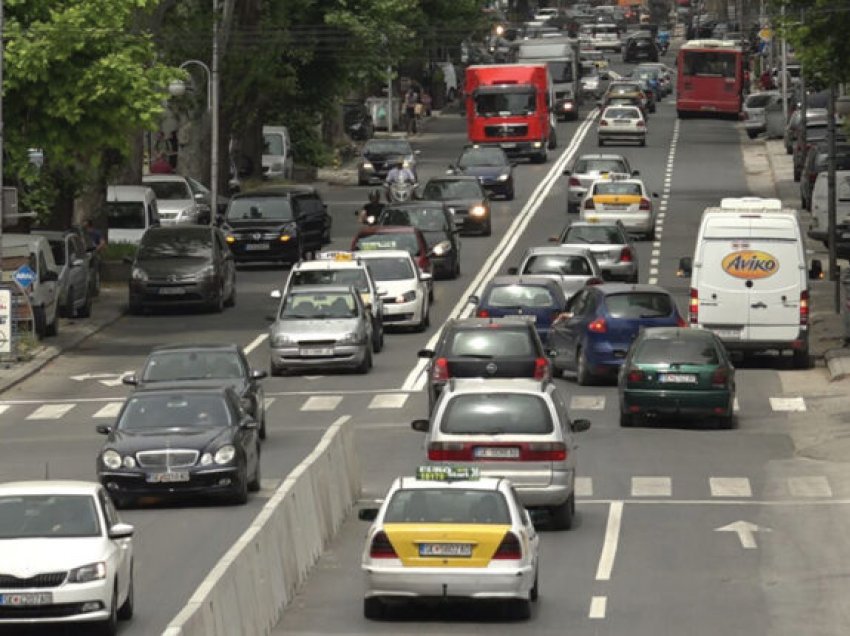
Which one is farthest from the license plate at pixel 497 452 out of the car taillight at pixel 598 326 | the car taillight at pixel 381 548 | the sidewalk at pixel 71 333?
the sidewalk at pixel 71 333

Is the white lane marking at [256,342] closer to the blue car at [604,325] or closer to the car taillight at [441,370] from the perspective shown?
the blue car at [604,325]

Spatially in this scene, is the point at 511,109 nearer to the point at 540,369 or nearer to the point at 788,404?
the point at 788,404

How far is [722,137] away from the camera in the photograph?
4050 inches

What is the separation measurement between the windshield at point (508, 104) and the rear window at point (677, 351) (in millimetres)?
52345

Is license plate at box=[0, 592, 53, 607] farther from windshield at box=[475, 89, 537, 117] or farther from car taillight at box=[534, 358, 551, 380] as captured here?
windshield at box=[475, 89, 537, 117]

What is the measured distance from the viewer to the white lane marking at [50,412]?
132 feet

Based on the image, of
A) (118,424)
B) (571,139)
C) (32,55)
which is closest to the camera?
(118,424)

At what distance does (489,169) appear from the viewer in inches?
3041

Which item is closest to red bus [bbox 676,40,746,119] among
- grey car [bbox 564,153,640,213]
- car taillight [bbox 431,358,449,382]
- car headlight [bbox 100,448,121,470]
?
grey car [bbox 564,153,640,213]

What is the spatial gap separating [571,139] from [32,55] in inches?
2169

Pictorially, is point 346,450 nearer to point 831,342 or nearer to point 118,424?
point 118,424

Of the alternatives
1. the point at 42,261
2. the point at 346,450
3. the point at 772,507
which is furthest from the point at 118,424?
the point at 42,261

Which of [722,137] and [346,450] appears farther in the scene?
[722,137]

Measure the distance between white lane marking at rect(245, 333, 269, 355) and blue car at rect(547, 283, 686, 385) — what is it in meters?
6.85
